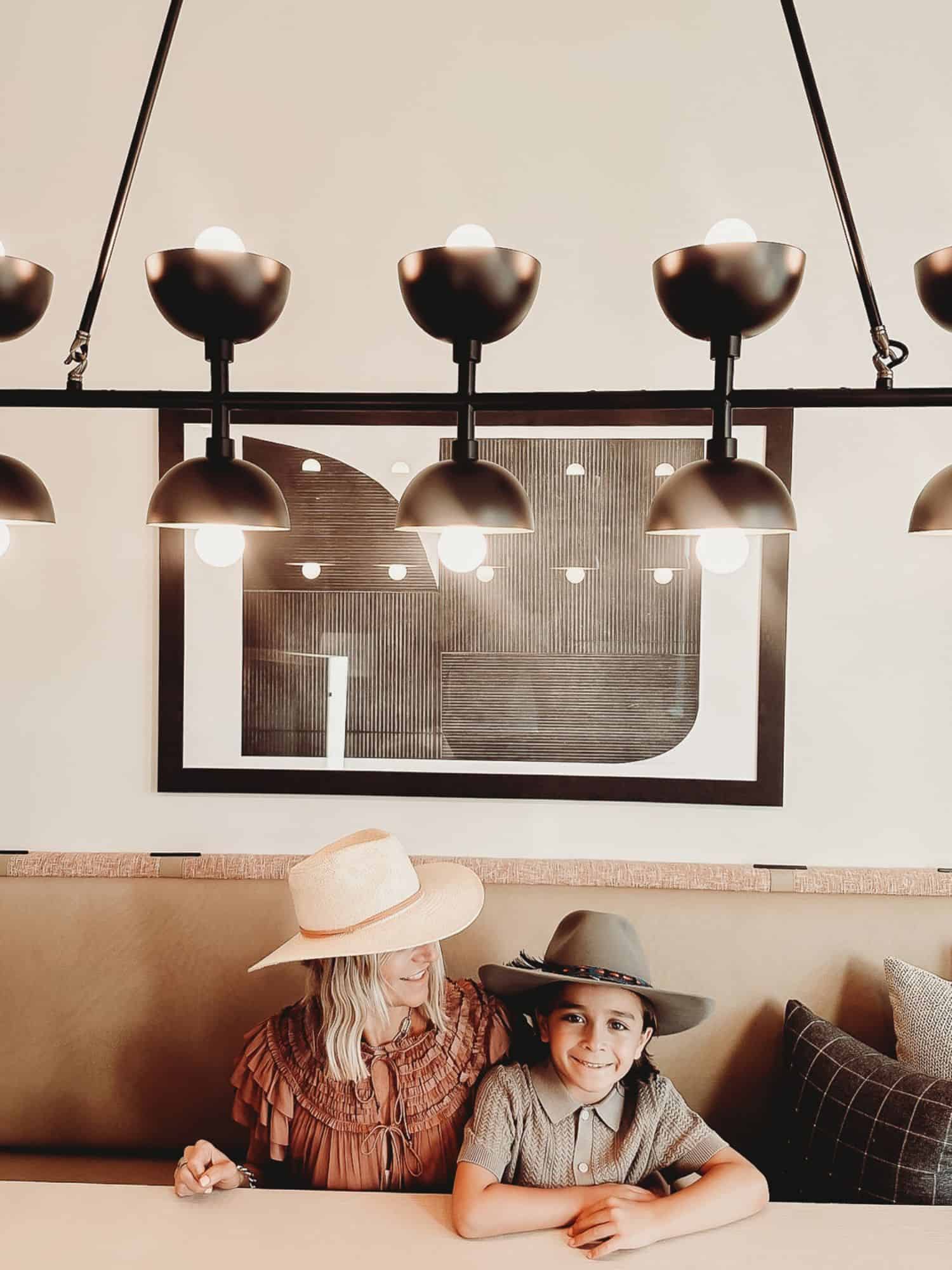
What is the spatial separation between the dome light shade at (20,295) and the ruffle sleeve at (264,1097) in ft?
3.75

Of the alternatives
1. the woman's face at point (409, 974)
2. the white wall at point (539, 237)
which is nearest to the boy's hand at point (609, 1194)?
the woman's face at point (409, 974)

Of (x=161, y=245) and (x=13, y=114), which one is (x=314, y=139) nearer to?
(x=161, y=245)

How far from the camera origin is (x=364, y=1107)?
4.99ft

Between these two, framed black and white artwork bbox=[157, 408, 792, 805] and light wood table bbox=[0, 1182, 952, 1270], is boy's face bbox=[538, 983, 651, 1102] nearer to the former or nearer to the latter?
light wood table bbox=[0, 1182, 952, 1270]

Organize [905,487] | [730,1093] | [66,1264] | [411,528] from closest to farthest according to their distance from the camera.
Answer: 1. [411,528]
2. [66,1264]
3. [730,1093]
4. [905,487]

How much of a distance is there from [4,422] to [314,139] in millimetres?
880

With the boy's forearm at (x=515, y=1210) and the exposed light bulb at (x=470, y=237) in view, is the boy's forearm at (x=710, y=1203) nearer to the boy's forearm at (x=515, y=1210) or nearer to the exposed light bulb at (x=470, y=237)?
the boy's forearm at (x=515, y=1210)

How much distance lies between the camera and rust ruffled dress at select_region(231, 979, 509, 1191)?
4.96 feet

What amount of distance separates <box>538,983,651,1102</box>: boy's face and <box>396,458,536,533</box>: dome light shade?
824 millimetres

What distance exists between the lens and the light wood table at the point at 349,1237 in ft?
3.83

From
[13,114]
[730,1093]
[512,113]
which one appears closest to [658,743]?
[730,1093]

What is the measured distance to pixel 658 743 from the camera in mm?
2033

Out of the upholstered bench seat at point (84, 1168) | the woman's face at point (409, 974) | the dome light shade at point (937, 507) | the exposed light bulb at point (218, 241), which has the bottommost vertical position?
the upholstered bench seat at point (84, 1168)

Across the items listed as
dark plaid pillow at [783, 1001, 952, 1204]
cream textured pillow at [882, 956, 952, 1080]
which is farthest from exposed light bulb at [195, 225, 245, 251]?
cream textured pillow at [882, 956, 952, 1080]
